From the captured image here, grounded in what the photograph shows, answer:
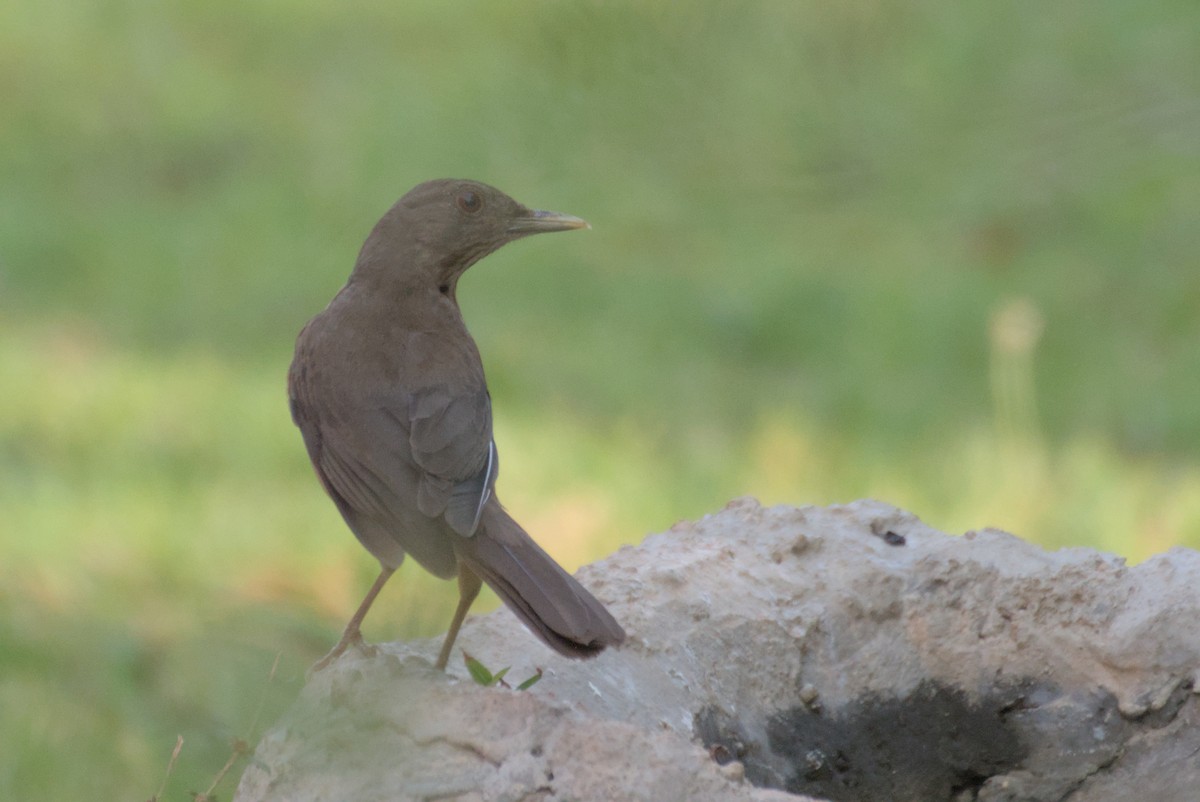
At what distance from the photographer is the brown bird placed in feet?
8.47

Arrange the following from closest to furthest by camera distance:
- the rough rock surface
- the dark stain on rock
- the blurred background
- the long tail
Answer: the blurred background, the long tail, the rough rock surface, the dark stain on rock

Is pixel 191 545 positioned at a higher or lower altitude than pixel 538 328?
lower

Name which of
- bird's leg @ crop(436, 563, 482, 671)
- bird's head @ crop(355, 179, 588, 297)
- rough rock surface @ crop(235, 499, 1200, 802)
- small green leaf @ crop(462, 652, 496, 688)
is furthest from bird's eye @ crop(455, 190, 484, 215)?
small green leaf @ crop(462, 652, 496, 688)

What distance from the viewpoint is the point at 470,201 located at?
10.8 feet

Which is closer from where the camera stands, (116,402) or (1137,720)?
(1137,720)

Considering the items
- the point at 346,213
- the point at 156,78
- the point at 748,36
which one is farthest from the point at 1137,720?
the point at 156,78

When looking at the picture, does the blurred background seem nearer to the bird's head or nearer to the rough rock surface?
the bird's head

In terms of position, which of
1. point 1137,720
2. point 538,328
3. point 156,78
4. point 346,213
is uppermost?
point 156,78

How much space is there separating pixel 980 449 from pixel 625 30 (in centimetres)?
512

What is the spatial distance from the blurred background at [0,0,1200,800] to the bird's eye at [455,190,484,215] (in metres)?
0.21

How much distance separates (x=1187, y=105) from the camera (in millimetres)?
1094

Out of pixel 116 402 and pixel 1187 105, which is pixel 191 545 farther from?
pixel 1187 105

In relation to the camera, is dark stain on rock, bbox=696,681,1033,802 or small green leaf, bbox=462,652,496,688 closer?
small green leaf, bbox=462,652,496,688

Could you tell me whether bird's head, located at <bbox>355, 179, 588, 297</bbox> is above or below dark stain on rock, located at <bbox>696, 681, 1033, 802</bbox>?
above
